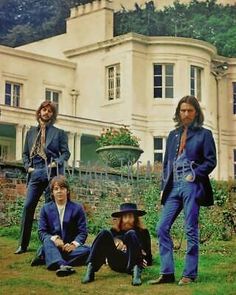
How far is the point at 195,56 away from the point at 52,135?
879 inches

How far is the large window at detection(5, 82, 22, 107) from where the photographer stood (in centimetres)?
3086

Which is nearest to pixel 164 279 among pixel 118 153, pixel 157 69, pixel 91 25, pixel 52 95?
pixel 118 153

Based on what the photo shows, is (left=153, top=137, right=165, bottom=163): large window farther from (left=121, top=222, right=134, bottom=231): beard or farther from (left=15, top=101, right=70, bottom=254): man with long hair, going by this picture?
(left=121, top=222, right=134, bottom=231): beard

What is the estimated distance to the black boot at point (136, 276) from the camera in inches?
307

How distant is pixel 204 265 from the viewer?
9.20 metres

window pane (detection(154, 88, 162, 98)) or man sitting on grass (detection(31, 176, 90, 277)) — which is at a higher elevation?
window pane (detection(154, 88, 162, 98))

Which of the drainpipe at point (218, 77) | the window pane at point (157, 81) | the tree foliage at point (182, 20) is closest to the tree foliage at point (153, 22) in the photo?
the tree foliage at point (182, 20)

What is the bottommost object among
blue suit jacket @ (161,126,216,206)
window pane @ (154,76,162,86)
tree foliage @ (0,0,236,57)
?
blue suit jacket @ (161,126,216,206)

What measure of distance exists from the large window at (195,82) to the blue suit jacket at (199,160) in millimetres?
23776

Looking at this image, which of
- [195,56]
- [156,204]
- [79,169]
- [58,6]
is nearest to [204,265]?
[156,204]

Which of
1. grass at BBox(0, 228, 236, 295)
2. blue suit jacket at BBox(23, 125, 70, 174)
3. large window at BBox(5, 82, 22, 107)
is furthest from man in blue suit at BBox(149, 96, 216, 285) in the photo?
large window at BBox(5, 82, 22, 107)

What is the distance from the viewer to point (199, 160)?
7980mm

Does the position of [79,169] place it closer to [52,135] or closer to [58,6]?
[52,135]

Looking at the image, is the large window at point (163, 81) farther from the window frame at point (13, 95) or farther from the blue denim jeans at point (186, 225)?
the blue denim jeans at point (186, 225)
